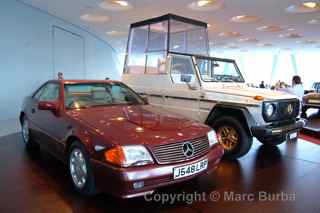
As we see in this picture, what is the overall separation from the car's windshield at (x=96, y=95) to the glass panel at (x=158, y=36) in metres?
→ 2.20

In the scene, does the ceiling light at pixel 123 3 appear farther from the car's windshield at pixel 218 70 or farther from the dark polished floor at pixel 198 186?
the dark polished floor at pixel 198 186

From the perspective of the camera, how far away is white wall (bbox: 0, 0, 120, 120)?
21.9 feet

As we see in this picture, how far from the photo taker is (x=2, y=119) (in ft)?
22.0

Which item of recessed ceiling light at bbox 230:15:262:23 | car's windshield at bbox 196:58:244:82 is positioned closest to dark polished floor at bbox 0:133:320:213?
car's windshield at bbox 196:58:244:82

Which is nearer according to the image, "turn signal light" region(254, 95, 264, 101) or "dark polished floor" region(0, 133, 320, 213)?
"dark polished floor" region(0, 133, 320, 213)

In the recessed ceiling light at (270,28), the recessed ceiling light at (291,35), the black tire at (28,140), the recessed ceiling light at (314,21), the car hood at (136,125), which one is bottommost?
the black tire at (28,140)

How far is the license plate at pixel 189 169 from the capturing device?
7.06 feet

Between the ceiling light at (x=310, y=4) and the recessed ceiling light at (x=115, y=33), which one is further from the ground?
the recessed ceiling light at (x=115, y=33)

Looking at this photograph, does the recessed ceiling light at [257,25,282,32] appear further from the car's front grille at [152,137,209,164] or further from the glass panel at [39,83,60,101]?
the car's front grille at [152,137,209,164]

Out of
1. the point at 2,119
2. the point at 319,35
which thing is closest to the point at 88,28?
the point at 2,119

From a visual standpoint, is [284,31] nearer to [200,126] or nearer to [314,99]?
[314,99]

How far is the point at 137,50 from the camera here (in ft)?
20.0

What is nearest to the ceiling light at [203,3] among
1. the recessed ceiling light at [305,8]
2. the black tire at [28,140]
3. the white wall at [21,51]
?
the recessed ceiling light at [305,8]

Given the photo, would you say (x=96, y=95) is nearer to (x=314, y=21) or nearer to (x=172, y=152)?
(x=172, y=152)
